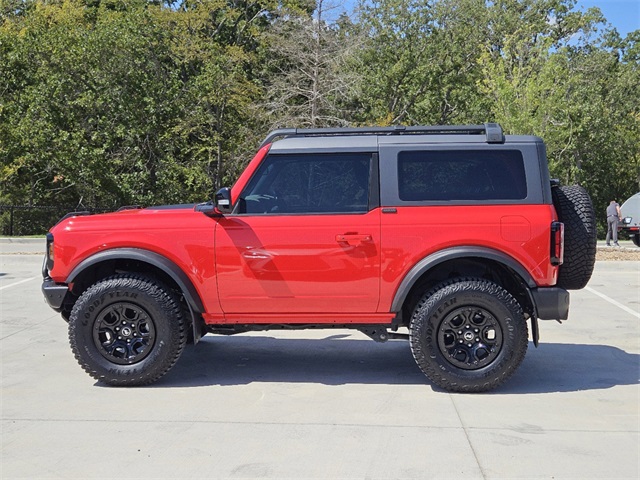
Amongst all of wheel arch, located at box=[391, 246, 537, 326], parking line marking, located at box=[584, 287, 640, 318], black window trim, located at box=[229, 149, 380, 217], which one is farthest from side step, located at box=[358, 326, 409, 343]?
parking line marking, located at box=[584, 287, 640, 318]

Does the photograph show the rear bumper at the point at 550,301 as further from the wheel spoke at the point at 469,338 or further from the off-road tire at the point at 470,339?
the wheel spoke at the point at 469,338

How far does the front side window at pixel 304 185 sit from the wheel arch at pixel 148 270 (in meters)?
0.74

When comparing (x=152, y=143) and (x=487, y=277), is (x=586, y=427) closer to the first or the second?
(x=487, y=277)

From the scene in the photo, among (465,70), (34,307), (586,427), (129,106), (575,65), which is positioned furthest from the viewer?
(575,65)

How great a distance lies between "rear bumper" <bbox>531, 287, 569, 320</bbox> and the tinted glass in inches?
32.1

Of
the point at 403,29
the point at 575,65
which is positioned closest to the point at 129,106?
the point at 403,29

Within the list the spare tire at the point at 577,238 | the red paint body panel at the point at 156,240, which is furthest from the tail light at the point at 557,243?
the red paint body panel at the point at 156,240

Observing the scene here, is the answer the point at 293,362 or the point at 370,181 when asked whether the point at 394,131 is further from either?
the point at 293,362

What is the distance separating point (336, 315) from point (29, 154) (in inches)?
1091

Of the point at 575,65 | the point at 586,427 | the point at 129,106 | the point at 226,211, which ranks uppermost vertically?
the point at 575,65

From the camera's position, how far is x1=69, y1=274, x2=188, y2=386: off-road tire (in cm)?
651

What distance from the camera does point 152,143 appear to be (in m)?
32.3

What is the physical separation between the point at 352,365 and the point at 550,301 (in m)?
1.97

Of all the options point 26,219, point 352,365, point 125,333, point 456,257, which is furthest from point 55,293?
point 26,219
